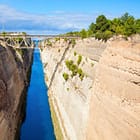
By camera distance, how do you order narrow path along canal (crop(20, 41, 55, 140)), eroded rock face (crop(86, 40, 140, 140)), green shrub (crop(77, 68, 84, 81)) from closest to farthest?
eroded rock face (crop(86, 40, 140, 140)), green shrub (crop(77, 68, 84, 81)), narrow path along canal (crop(20, 41, 55, 140))

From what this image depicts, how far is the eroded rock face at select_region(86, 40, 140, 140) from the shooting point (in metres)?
15.5

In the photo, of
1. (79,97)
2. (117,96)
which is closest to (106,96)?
(117,96)

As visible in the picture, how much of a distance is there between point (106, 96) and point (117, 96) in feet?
5.37

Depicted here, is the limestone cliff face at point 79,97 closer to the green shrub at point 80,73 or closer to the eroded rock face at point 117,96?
the green shrub at point 80,73

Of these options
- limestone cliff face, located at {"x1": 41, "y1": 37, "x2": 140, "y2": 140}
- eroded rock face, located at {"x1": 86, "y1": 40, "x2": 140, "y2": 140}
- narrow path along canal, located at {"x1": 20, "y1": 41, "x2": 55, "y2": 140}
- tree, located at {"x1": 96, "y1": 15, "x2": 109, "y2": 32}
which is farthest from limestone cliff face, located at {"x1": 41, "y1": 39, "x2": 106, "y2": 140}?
tree, located at {"x1": 96, "y1": 15, "x2": 109, "y2": 32}

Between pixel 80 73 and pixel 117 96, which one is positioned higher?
pixel 117 96

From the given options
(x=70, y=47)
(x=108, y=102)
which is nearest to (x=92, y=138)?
(x=108, y=102)

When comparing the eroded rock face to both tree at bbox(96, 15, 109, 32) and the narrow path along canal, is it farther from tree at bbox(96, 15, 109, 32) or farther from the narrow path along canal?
tree at bbox(96, 15, 109, 32)

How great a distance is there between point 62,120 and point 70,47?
12942mm

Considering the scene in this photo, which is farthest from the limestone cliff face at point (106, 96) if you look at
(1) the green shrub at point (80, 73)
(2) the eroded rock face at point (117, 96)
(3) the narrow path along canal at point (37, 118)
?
Answer: (3) the narrow path along canal at point (37, 118)

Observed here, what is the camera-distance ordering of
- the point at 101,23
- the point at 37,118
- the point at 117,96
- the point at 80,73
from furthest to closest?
the point at 101,23 < the point at 37,118 < the point at 80,73 < the point at 117,96

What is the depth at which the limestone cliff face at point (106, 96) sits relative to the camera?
1575 centimetres

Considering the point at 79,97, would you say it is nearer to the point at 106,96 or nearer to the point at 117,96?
the point at 106,96

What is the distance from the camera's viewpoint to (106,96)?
19.1m
